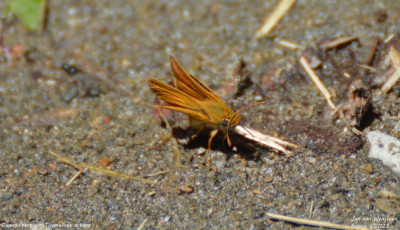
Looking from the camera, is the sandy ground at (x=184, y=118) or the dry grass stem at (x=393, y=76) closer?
the sandy ground at (x=184, y=118)

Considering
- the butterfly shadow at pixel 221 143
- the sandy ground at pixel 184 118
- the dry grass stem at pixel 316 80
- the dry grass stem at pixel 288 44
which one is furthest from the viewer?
the dry grass stem at pixel 288 44

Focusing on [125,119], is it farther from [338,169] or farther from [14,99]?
[338,169]

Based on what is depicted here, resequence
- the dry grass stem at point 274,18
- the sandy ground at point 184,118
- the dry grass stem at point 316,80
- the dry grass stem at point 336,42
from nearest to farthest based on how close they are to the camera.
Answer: the sandy ground at point 184,118 → the dry grass stem at point 316,80 → the dry grass stem at point 336,42 → the dry grass stem at point 274,18

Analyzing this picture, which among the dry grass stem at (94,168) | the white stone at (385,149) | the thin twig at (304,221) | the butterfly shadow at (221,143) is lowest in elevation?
the dry grass stem at (94,168)

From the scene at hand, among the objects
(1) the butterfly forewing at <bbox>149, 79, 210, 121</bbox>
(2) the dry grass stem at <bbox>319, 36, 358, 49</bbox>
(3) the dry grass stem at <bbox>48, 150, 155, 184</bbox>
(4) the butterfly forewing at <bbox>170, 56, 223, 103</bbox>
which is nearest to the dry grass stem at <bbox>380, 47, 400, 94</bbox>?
(2) the dry grass stem at <bbox>319, 36, 358, 49</bbox>

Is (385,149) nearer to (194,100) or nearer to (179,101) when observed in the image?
(194,100)

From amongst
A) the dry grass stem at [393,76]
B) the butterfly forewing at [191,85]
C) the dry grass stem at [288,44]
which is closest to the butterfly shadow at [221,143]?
the butterfly forewing at [191,85]

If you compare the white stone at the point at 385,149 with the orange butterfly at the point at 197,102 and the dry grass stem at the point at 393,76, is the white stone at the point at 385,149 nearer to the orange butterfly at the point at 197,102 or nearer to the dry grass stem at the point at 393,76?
the dry grass stem at the point at 393,76

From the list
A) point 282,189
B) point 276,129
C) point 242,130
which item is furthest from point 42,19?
point 282,189
